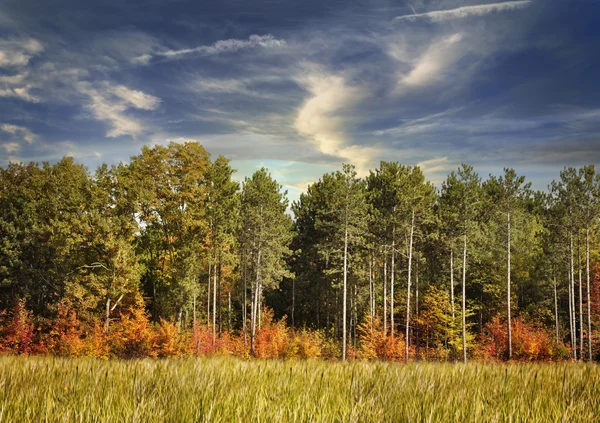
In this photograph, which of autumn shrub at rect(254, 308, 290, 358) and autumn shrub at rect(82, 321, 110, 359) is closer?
autumn shrub at rect(82, 321, 110, 359)

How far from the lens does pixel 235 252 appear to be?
115 ft

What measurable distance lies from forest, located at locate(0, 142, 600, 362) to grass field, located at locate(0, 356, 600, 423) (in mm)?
25282

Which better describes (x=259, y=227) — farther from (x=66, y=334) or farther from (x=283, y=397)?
(x=283, y=397)

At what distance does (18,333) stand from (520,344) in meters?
43.4

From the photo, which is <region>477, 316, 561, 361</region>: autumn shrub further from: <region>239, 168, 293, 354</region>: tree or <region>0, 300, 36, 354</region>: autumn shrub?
<region>0, 300, 36, 354</region>: autumn shrub

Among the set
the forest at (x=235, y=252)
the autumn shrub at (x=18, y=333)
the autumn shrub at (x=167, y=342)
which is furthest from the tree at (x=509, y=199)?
the autumn shrub at (x=18, y=333)

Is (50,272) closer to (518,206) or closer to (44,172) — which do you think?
(44,172)

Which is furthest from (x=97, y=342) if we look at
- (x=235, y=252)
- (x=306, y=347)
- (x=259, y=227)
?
(x=306, y=347)

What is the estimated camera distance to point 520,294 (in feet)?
156

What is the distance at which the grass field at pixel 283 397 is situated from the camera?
122 inches

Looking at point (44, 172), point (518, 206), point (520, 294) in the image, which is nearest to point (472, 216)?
point (518, 206)

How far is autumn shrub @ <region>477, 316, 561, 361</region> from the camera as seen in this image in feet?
119

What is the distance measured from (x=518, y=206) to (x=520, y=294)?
19.5 metres

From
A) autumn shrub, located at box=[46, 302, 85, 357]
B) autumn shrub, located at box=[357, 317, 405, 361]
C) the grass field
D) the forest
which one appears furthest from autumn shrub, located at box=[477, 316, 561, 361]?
the grass field
